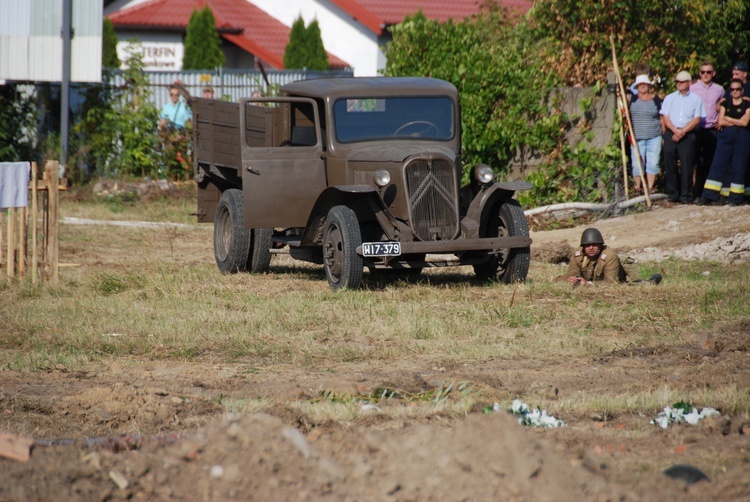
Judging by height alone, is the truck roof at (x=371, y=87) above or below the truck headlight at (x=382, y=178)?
above

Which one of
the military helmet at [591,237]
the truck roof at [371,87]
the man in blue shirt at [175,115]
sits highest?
the man in blue shirt at [175,115]

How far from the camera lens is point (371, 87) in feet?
35.8

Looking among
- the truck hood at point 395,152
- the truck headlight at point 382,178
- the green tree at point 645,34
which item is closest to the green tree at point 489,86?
the green tree at point 645,34

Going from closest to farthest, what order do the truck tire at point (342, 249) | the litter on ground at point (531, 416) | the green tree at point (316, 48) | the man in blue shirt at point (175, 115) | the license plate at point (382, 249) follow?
the litter on ground at point (531, 416) → the license plate at point (382, 249) → the truck tire at point (342, 249) → the man in blue shirt at point (175, 115) → the green tree at point (316, 48)

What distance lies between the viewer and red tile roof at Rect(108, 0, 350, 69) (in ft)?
103

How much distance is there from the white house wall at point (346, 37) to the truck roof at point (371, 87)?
65.1 feet

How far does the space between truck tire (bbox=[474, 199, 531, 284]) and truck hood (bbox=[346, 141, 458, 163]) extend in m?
0.76

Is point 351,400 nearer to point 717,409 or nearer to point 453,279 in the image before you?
point 717,409

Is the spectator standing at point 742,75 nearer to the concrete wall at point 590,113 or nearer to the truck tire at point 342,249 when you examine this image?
the concrete wall at point 590,113

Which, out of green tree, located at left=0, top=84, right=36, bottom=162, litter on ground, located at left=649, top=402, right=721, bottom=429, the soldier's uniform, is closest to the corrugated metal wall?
green tree, located at left=0, top=84, right=36, bottom=162

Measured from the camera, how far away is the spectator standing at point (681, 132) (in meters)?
14.6

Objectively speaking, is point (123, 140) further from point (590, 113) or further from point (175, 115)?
point (590, 113)

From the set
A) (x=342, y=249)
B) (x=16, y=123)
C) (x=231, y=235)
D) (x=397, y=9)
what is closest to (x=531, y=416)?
(x=342, y=249)

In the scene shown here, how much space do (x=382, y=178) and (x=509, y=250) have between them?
1.48 m
